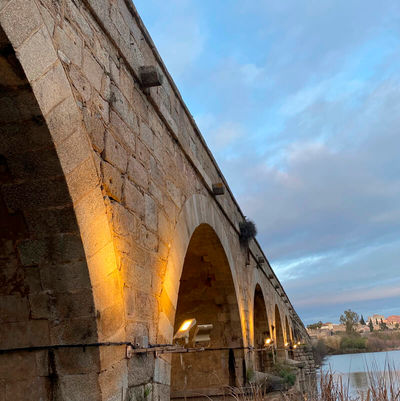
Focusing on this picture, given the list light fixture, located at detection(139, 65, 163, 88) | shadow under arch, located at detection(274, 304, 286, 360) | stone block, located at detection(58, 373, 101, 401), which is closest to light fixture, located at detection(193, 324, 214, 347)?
stone block, located at detection(58, 373, 101, 401)

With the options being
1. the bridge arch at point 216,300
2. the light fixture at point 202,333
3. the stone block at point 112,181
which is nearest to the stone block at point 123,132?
the stone block at point 112,181

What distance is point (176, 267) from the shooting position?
3961 millimetres

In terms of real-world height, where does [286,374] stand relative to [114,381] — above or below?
below

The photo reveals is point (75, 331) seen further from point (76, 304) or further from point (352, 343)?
point (352, 343)

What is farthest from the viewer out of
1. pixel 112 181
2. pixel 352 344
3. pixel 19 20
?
pixel 352 344

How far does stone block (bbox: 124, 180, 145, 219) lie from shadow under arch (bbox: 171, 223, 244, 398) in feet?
11.1

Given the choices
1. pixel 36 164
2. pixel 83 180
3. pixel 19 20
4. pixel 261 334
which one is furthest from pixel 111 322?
pixel 261 334

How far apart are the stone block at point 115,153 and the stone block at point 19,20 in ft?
2.98

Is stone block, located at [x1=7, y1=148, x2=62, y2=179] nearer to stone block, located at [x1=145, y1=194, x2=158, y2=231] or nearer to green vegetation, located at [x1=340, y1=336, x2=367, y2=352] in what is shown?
stone block, located at [x1=145, y1=194, x2=158, y2=231]

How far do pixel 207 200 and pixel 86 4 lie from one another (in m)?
3.51

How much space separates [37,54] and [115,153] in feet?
3.22

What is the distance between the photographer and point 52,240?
2.40 metres

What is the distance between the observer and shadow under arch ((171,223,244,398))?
6910mm

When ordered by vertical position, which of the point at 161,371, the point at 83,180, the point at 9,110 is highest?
the point at 9,110
